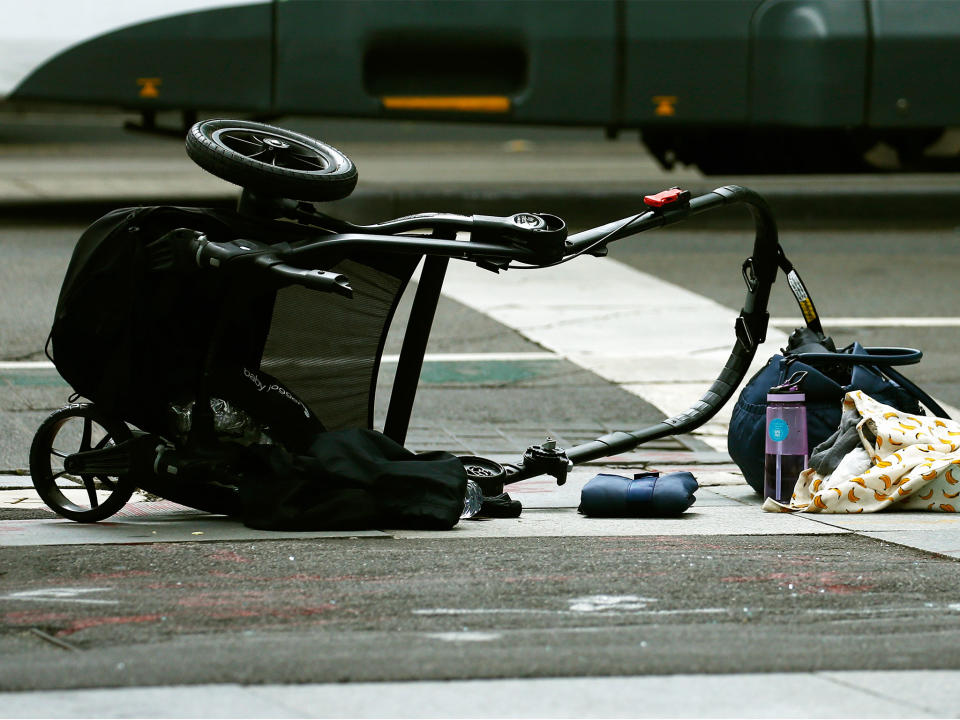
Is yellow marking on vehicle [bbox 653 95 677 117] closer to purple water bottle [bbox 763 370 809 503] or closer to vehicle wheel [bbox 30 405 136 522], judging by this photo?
purple water bottle [bbox 763 370 809 503]

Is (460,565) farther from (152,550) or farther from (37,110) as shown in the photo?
(37,110)

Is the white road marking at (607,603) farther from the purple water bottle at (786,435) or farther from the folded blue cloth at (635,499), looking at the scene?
the purple water bottle at (786,435)

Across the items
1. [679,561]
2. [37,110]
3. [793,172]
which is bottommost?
[37,110]

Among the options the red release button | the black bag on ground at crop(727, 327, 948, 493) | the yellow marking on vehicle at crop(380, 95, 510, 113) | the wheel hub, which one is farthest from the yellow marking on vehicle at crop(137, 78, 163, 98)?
the black bag on ground at crop(727, 327, 948, 493)

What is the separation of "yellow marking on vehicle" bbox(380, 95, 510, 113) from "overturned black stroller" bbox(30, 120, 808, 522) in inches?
285

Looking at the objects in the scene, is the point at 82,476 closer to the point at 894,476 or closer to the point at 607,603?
the point at 607,603

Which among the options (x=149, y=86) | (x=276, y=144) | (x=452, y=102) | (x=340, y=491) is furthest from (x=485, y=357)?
(x=149, y=86)

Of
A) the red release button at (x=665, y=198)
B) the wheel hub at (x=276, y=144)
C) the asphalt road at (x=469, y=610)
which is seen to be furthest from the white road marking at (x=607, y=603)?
the wheel hub at (x=276, y=144)

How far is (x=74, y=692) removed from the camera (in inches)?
141

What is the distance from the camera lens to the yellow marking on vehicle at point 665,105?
1311cm

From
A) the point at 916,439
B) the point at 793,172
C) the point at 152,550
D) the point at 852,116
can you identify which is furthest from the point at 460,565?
the point at 793,172

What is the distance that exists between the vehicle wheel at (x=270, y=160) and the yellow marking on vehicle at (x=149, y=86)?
701 cm

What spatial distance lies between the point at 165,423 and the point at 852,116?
8.83 metres

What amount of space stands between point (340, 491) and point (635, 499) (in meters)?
1.08
